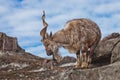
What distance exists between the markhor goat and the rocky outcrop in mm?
59598

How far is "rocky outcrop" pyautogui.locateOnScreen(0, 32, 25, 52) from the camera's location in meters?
80.4

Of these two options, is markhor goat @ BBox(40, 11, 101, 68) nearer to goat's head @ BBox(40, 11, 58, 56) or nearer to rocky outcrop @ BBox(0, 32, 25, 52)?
goat's head @ BBox(40, 11, 58, 56)

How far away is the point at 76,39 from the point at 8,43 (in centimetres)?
6485

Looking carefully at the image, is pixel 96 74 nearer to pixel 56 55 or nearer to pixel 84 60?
pixel 84 60

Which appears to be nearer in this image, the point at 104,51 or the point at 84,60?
the point at 84,60

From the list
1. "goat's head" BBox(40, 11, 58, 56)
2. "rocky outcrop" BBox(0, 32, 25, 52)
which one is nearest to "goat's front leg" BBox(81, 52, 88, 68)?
"goat's head" BBox(40, 11, 58, 56)

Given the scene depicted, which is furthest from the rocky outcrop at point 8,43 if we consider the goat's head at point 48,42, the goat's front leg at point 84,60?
the goat's front leg at point 84,60

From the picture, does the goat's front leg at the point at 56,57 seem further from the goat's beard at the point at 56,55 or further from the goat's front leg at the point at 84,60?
the goat's front leg at the point at 84,60

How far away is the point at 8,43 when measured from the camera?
8319cm

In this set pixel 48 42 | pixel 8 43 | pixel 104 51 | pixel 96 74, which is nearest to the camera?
pixel 96 74

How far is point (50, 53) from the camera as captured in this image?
64.9 ft

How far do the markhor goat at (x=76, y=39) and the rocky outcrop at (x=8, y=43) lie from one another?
196 ft

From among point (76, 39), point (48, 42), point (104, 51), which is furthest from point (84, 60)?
point (104, 51)

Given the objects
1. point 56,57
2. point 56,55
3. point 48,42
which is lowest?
point 56,57
